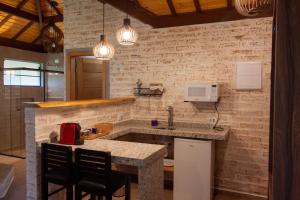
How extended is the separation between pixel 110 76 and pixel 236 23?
2.31 metres

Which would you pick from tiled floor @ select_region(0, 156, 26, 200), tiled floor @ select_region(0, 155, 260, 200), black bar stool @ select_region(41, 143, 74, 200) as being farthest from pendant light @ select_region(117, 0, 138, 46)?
tiled floor @ select_region(0, 156, 26, 200)

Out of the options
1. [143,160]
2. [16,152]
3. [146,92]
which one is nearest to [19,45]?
[16,152]

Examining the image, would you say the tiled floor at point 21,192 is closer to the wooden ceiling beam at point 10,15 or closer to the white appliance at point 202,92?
the white appliance at point 202,92

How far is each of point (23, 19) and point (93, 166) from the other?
220 inches

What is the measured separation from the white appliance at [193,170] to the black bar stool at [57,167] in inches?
62.4

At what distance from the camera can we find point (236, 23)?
143 inches

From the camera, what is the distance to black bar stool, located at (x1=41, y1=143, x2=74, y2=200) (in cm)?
231

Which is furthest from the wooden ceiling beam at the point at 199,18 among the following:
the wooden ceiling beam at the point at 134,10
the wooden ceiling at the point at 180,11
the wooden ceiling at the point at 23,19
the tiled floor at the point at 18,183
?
the tiled floor at the point at 18,183

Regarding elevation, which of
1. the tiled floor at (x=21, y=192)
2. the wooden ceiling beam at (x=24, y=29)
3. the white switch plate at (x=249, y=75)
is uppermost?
the wooden ceiling beam at (x=24, y=29)

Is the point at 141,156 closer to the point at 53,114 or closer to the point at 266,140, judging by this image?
the point at 53,114

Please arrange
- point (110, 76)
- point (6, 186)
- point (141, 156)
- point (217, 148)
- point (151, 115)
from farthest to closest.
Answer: point (110, 76) → point (151, 115) → point (217, 148) → point (6, 186) → point (141, 156)

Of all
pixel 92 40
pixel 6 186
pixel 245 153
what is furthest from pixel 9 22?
pixel 245 153

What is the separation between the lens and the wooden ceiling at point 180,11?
3.64 metres

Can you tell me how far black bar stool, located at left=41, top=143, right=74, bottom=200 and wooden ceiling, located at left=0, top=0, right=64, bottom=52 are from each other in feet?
14.8
